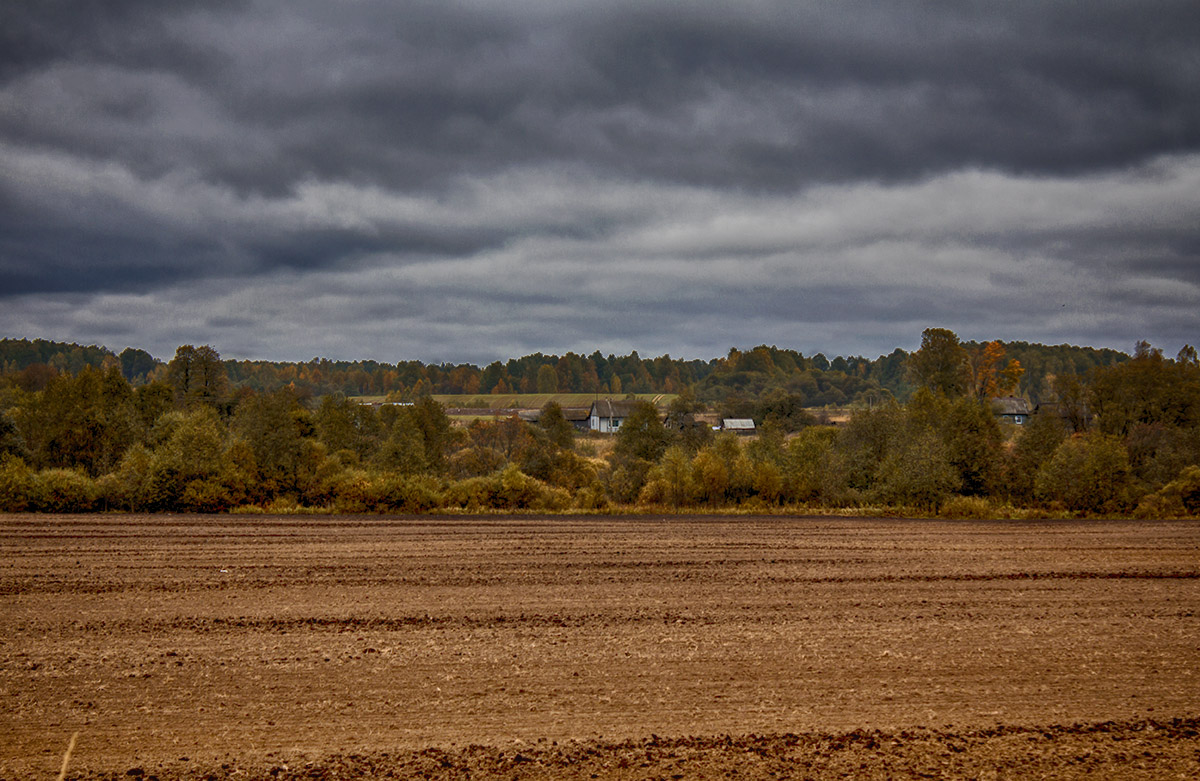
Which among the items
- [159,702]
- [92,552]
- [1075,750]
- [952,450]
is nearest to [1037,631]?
[1075,750]

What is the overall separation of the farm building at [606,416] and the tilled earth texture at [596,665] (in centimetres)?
9016

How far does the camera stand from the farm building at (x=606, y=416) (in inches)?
4439

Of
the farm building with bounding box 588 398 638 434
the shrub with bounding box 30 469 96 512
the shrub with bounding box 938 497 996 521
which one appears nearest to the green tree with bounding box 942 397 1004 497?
the shrub with bounding box 938 497 996 521

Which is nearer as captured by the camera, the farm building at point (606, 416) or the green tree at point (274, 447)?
the green tree at point (274, 447)

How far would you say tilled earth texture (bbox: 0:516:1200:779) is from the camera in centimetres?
861

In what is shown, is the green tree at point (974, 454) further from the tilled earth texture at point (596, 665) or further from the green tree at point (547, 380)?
the green tree at point (547, 380)

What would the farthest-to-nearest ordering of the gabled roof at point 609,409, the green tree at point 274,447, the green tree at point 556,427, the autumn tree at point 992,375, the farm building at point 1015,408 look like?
the gabled roof at point 609,409, the farm building at point 1015,408, the autumn tree at point 992,375, the green tree at point 556,427, the green tree at point 274,447

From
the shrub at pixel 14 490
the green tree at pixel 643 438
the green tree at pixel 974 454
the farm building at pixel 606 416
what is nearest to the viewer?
the shrub at pixel 14 490

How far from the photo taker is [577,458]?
51594mm

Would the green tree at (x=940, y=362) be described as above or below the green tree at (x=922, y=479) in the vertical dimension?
above

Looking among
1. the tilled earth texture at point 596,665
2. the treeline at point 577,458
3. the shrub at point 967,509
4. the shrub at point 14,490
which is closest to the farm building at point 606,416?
the treeline at point 577,458

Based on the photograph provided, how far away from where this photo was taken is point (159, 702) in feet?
33.3

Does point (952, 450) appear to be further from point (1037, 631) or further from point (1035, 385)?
point (1035, 385)

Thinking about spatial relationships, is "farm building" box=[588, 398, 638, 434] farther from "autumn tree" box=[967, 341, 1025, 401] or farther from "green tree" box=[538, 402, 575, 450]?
"green tree" box=[538, 402, 575, 450]
